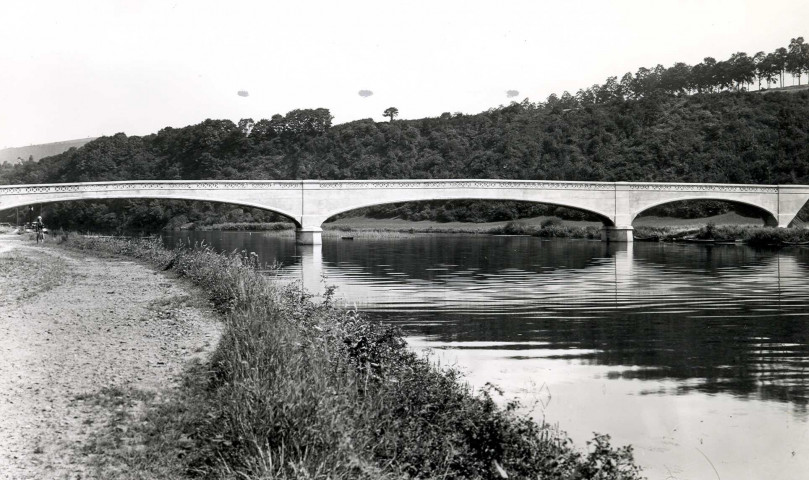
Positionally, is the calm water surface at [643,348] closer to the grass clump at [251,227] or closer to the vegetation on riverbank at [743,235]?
the vegetation on riverbank at [743,235]

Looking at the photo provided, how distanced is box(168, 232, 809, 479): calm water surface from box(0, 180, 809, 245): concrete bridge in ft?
77.0

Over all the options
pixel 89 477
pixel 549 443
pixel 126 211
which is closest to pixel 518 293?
pixel 549 443

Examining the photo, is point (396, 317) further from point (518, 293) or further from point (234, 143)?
point (234, 143)

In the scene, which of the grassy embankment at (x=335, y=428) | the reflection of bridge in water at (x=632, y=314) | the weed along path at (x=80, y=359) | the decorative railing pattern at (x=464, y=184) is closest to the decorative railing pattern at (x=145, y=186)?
the decorative railing pattern at (x=464, y=184)

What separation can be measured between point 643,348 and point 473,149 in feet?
273

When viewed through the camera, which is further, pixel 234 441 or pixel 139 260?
pixel 139 260

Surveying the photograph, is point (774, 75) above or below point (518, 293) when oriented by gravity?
above

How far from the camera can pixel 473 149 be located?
310ft

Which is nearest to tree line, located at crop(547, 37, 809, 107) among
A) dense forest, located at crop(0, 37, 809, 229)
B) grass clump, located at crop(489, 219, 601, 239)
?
dense forest, located at crop(0, 37, 809, 229)

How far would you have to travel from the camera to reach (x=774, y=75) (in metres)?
117

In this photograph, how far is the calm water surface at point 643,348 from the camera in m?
7.61

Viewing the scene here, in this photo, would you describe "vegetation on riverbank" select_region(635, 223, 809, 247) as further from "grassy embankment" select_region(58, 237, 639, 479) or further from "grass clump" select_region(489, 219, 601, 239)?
"grassy embankment" select_region(58, 237, 639, 479)

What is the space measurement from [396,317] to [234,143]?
8976 cm

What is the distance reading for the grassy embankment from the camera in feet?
18.0
